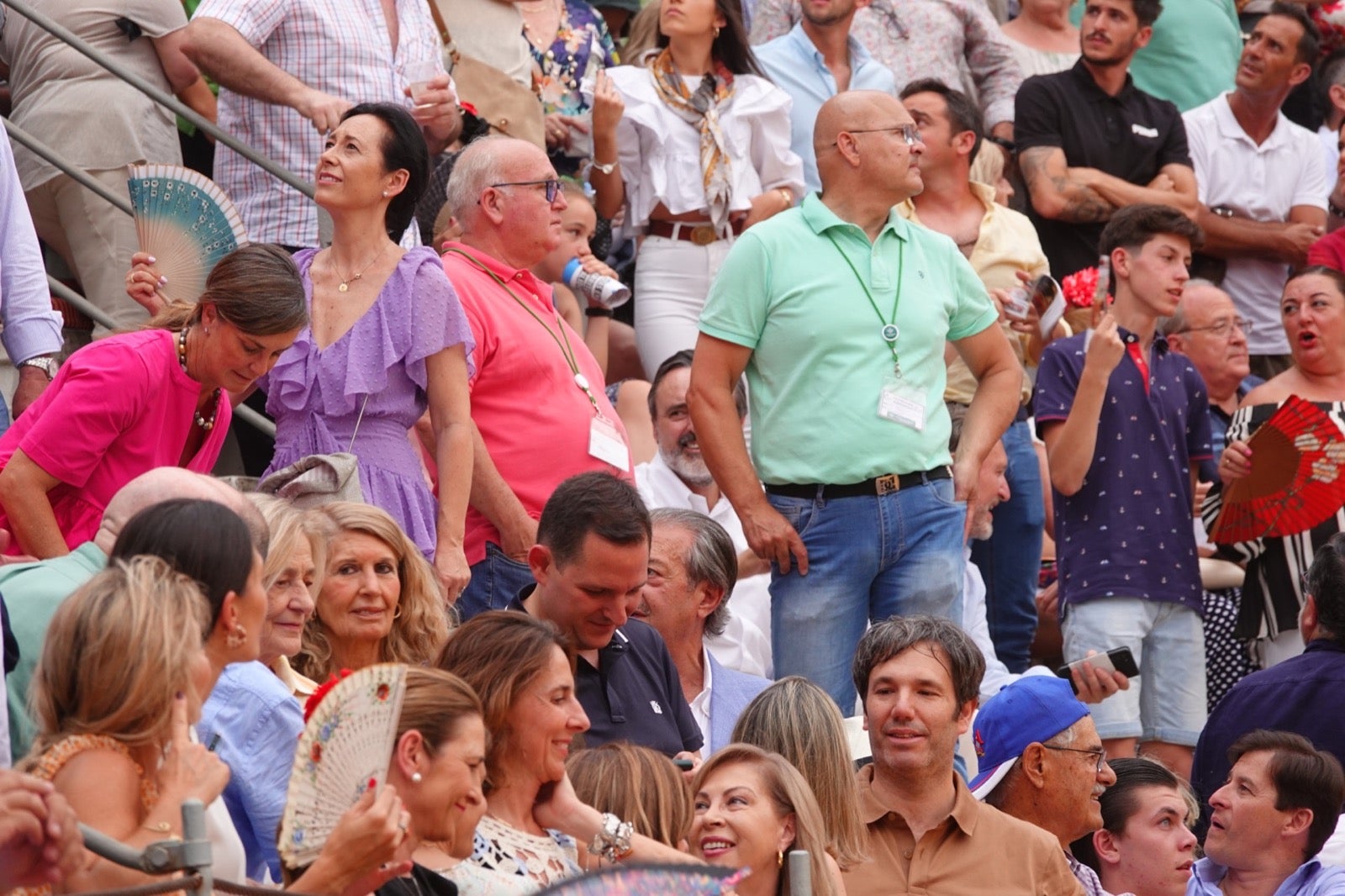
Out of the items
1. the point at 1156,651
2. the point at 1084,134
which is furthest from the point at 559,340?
the point at 1084,134

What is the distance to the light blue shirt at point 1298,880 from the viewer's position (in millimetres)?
5328

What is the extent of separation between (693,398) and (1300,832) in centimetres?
193

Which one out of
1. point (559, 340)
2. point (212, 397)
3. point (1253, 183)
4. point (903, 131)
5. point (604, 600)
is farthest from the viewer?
point (1253, 183)

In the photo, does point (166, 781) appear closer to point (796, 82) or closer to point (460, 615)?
point (460, 615)

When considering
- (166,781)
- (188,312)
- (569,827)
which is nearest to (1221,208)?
(188,312)

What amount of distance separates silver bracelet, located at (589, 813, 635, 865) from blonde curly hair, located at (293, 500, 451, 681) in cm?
92

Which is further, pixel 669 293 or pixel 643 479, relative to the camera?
pixel 669 293

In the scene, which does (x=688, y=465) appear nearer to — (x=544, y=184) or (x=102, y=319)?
(x=544, y=184)

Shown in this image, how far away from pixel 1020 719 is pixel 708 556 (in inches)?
35.5

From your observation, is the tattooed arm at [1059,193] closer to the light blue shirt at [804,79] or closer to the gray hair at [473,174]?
the light blue shirt at [804,79]

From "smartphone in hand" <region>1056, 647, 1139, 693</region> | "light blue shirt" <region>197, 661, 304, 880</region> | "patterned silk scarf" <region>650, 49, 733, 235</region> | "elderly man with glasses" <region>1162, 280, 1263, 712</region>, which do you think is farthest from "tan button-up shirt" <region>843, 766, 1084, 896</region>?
"patterned silk scarf" <region>650, 49, 733, 235</region>

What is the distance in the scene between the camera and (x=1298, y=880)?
5.45 metres

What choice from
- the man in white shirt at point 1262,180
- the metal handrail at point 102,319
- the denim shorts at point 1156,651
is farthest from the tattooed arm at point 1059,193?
the metal handrail at point 102,319

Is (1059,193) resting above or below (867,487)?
→ below
